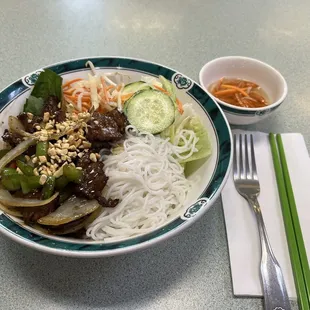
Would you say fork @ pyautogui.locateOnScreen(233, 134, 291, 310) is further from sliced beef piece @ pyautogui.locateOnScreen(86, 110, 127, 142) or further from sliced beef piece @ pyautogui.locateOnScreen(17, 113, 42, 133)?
sliced beef piece @ pyautogui.locateOnScreen(17, 113, 42, 133)

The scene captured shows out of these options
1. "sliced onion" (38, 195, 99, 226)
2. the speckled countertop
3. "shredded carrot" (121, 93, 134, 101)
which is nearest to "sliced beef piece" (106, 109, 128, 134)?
"shredded carrot" (121, 93, 134, 101)

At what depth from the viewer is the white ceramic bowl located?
1.55 m

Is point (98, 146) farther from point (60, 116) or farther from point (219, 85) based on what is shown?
point (219, 85)

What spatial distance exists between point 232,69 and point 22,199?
116 cm

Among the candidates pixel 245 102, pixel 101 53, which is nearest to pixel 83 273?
pixel 245 102

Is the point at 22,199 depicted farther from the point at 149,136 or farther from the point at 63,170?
the point at 149,136

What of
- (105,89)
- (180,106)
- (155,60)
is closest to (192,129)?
(180,106)

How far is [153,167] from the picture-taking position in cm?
129

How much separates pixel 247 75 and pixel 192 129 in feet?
1.87

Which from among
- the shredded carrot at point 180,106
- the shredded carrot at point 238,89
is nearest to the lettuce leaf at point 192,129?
the shredded carrot at point 180,106

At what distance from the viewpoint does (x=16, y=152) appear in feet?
3.91

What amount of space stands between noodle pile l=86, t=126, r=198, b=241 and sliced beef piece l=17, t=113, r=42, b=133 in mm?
278

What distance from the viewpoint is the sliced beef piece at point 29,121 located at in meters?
1.27

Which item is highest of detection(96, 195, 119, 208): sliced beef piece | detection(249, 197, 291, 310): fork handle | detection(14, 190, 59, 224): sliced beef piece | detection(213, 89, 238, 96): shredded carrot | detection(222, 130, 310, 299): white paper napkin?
detection(213, 89, 238, 96): shredded carrot
